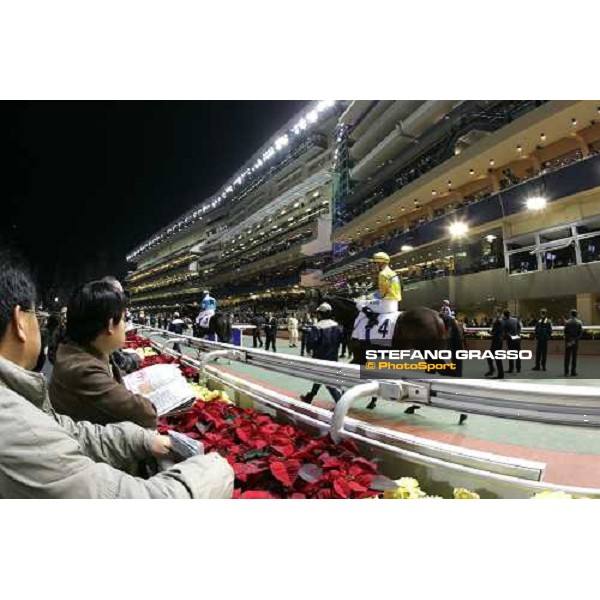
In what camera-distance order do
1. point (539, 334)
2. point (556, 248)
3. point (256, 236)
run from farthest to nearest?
point (256, 236)
point (539, 334)
point (556, 248)

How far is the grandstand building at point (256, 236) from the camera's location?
A: 3.88 meters

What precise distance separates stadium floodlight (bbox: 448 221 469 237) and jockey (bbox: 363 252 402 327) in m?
0.77

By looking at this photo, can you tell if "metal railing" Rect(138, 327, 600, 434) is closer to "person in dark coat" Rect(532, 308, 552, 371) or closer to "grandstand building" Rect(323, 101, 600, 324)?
"grandstand building" Rect(323, 101, 600, 324)

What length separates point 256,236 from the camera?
5527 millimetres

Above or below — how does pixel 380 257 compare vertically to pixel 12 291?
above

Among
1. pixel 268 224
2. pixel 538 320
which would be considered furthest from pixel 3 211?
pixel 538 320

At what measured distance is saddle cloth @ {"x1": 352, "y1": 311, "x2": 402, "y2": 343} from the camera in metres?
4.20

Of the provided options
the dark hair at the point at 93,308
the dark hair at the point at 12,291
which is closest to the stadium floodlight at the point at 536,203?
the dark hair at the point at 93,308

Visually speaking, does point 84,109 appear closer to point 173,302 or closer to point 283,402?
point 283,402

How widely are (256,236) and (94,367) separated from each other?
4.23m

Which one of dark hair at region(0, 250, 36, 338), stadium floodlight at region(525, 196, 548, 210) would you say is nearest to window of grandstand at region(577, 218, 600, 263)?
stadium floodlight at region(525, 196, 548, 210)

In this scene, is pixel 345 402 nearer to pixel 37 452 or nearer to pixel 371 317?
pixel 37 452

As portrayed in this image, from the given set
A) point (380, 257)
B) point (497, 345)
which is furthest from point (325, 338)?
point (497, 345)

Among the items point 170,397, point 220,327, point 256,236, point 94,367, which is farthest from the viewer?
point 220,327
